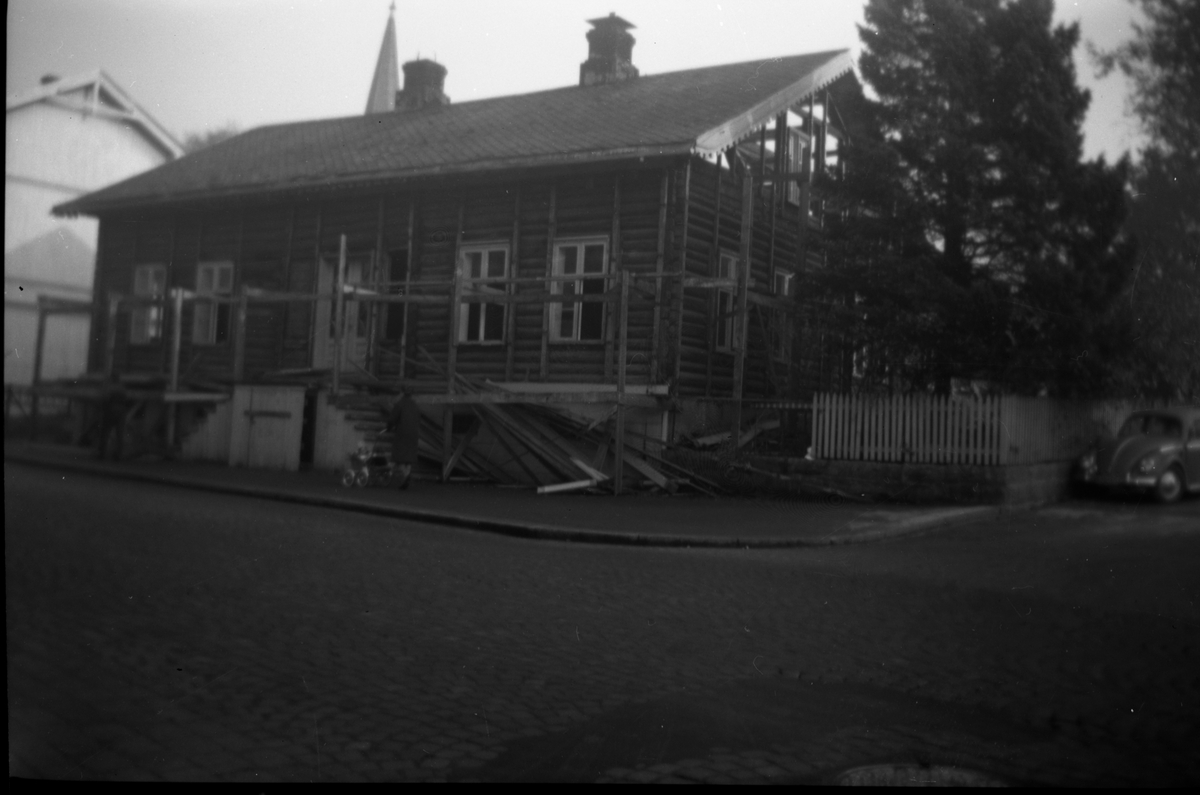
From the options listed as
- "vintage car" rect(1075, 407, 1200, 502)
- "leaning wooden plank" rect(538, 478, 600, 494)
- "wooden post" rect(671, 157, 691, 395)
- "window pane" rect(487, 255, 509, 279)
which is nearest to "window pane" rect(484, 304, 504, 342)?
"window pane" rect(487, 255, 509, 279)

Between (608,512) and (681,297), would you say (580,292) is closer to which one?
(681,297)

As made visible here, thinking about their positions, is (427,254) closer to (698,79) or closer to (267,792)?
(698,79)

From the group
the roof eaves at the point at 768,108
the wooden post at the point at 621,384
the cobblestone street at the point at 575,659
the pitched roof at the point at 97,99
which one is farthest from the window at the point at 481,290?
the pitched roof at the point at 97,99

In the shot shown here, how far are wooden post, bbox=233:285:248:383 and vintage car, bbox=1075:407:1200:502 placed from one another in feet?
19.9

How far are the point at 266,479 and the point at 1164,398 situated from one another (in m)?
8.98

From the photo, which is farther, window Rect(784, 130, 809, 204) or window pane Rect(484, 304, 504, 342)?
window Rect(784, 130, 809, 204)

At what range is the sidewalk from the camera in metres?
11.4

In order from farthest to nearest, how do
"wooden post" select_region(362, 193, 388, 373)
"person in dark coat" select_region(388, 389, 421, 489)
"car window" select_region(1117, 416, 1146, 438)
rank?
1. "person in dark coat" select_region(388, 389, 421, 489)
2. "wooden post" select_region(362, 193, 388, 373)
3. "car window" select_region(1117, 416, 1146, 438)

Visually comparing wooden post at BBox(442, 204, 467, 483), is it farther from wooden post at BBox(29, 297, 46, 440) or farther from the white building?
wooden post at BBox(29, 297, 46, 440)

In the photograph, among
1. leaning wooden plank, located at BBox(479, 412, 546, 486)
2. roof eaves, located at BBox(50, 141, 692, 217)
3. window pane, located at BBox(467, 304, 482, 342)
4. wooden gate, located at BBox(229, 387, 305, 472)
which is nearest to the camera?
roof eaves, located at BBox(50, 141, 692, 217)

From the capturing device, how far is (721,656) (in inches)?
228

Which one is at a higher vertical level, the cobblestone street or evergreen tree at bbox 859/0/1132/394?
evergreen tree at bbox 859/0/1132/394

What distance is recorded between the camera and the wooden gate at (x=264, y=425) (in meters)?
10.4

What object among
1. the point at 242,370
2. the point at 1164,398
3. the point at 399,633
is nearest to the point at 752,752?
the point at 399,633
